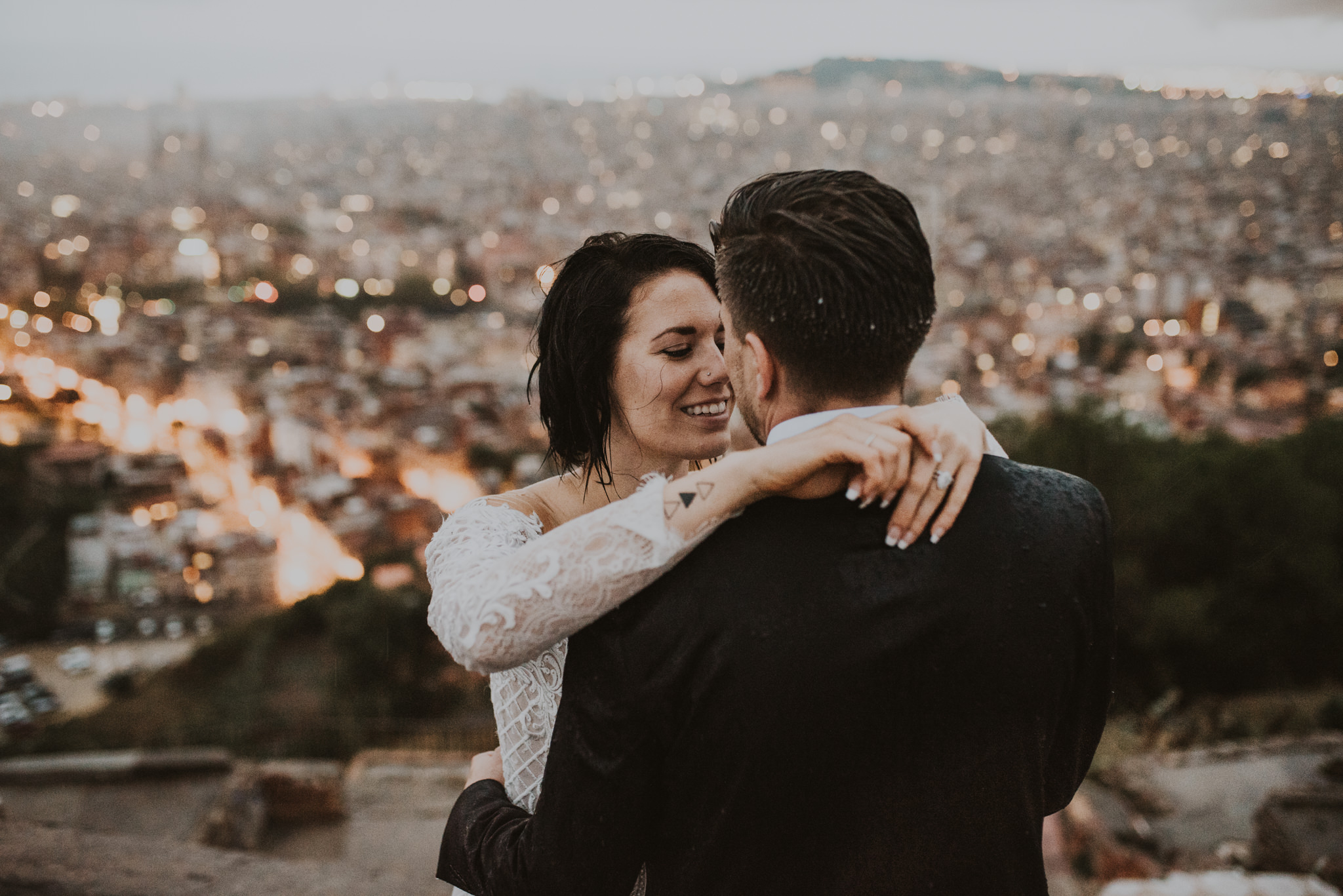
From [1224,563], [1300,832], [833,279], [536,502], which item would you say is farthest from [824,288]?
[1224,563]

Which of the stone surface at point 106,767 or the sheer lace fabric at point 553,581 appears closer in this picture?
the sheer lace fabric at point 553,581

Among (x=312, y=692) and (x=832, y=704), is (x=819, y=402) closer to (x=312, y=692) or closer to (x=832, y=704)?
(x=832, y=704)

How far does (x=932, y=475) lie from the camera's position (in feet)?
1.80

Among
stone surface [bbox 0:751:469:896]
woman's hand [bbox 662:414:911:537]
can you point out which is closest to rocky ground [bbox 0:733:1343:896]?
stone surface [bbox 0:751:469:896]

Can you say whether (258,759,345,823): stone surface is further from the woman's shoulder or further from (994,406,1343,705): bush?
(994,406,1343,705): bush

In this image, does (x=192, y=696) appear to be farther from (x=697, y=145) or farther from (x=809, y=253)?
(x=697, y=145)

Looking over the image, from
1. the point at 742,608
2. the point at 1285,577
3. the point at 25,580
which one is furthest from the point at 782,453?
the point at 25,580

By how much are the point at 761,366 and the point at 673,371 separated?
312 mm

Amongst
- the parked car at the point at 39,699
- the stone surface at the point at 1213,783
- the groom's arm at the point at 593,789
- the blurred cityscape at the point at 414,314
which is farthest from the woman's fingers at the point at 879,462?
the parked car at the point at 39,699

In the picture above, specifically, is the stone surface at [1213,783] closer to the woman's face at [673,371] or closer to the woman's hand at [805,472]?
the woman's face at [673,371]

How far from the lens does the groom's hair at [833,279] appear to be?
1.94 feet

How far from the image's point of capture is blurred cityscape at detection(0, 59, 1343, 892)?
9.48 metres

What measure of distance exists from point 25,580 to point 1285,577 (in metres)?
19.0

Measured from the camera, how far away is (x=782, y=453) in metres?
0.55
